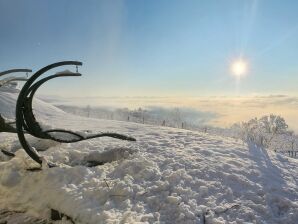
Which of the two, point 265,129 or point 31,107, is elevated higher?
point 31,107

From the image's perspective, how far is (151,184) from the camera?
7.93 metres

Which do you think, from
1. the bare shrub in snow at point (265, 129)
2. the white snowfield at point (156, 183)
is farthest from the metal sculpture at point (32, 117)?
the bare shrub in snow at point (265, 129)

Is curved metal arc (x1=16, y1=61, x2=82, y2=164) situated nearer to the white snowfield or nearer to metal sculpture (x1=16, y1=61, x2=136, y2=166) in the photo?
metal sculpture (x1=16, y1=61, x2=136, y2=166)

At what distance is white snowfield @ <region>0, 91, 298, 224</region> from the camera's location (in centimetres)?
706

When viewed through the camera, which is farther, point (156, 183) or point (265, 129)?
point (265, 129)

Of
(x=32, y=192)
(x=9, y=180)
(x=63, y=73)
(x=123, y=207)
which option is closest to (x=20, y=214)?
(x=32, y=192)

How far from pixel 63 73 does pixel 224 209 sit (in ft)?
15.6

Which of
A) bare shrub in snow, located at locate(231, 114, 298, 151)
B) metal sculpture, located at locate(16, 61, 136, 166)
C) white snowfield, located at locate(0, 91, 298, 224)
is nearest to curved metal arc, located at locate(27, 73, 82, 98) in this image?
metal sculpture, located at locate(16, 61, 136, 166)

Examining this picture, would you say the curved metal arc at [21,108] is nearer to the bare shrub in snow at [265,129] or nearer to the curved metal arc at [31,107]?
the curved metal arc at [31,107]

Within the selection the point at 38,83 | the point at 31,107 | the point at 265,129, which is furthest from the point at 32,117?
the point at 265,129

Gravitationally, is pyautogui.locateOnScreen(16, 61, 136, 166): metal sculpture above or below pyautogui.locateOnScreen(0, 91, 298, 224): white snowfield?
above

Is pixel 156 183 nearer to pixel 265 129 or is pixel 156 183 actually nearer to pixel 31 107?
pixel 31 107

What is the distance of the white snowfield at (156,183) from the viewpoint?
706 centimetres

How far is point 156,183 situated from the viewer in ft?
26.0
